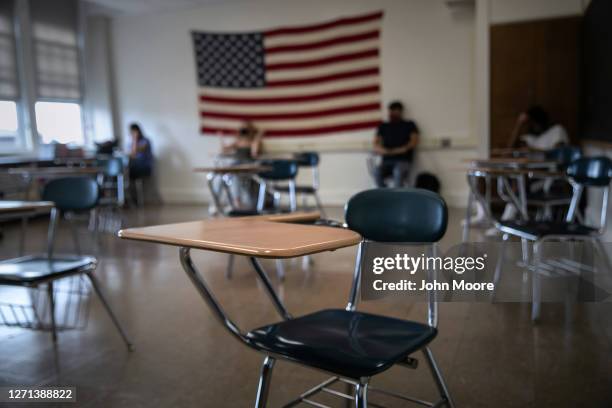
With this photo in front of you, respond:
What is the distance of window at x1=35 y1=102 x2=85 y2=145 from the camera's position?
786cm

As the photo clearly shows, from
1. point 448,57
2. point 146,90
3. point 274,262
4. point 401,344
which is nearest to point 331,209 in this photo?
point 448,57

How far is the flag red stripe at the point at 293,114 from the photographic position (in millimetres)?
7423

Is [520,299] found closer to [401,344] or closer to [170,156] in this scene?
[401,344]

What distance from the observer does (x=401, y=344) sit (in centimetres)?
129

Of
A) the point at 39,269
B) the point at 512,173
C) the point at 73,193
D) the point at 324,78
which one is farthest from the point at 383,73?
the point at 39,269

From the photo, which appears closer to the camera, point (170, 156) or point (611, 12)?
point (611, 12)

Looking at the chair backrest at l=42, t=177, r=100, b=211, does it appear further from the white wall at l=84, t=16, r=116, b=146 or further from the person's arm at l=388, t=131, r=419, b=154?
the white wall at l=84, t=16, r=116, b=146

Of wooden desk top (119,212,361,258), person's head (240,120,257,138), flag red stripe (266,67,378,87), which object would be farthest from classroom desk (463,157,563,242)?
person's head (240,120,257,138)

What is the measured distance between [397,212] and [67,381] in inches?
58.2

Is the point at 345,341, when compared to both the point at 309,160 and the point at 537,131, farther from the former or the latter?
the point at 537,131

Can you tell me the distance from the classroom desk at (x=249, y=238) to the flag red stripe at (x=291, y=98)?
19.7 feet

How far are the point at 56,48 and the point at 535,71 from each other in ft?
22.3

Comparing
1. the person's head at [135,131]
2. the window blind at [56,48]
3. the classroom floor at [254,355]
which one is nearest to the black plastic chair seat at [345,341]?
the classroom floor at [254,355]

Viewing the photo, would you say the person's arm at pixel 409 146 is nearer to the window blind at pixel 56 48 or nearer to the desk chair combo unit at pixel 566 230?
the desk chair combo unit at pixel 566 230
